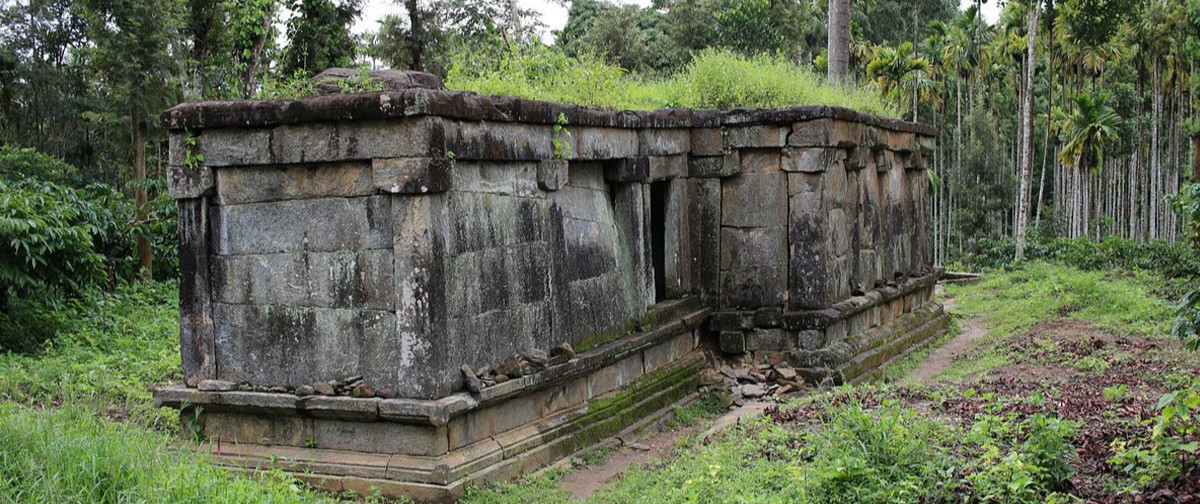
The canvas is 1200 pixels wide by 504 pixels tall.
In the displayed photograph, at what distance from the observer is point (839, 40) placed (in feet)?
55.4

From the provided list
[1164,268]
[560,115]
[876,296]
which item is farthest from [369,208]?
[1164,268]

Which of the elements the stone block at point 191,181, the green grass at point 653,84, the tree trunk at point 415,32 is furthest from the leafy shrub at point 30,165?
the stone block at point 191,181

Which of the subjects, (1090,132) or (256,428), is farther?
(1090,132)

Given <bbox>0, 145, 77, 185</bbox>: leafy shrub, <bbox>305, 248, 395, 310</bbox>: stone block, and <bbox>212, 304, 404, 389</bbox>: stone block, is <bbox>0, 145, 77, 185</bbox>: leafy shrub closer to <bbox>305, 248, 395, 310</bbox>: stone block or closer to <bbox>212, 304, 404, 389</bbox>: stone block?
<bbox>212, 304, 404, 389</bbox>: stone block

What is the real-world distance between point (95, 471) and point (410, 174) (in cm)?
235

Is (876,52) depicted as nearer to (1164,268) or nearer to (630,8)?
(630,8)

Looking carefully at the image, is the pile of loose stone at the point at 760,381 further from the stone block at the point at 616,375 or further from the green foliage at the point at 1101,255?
the green foliage at the point at 1101,255

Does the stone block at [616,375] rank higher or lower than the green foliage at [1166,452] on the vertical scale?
lower

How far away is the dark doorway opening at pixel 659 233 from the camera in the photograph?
10.4 metres

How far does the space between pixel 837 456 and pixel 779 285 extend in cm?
501

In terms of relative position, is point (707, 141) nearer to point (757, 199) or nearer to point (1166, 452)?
point (757, 199)

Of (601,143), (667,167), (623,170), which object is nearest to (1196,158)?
(667,167)

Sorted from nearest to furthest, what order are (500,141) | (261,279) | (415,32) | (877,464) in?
(877,464) < (261,279) < (500,141) < (415,32)

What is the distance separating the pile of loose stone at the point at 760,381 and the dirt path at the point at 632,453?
0.85ft
